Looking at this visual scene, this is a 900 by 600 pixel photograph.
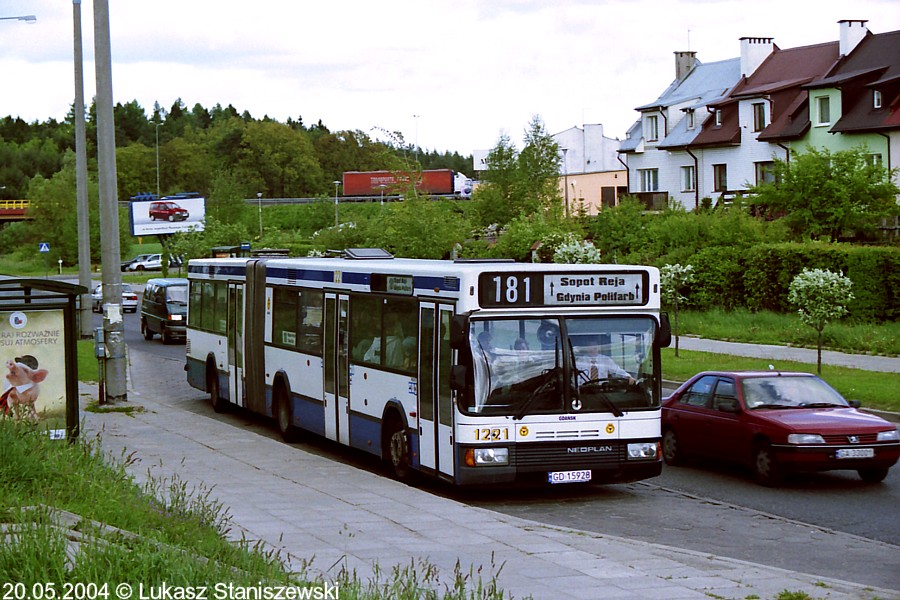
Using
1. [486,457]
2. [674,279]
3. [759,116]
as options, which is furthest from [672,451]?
[759,116]

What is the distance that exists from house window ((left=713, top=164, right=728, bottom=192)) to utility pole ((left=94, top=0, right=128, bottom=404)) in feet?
156

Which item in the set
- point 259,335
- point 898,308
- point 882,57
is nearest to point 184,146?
point 882,57

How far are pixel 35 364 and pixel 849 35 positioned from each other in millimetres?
52674

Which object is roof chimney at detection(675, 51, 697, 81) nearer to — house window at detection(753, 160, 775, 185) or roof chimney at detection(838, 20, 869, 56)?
house window at detection(753, 160, 775, 185)

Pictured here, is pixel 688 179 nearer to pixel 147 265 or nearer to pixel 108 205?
pixel 108 205

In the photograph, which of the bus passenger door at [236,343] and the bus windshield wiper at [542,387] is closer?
the bus windshield wiper at [542,387]

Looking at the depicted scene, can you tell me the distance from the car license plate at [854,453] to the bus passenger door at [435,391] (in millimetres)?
4633

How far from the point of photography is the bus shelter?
15.5 metres

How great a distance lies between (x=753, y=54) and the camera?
67875mm

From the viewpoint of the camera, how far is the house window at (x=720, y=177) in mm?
65562

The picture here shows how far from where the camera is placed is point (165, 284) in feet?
145

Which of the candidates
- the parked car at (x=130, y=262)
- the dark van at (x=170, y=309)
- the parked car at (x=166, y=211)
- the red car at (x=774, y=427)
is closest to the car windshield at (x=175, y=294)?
the dark van at (x=170, y=309)

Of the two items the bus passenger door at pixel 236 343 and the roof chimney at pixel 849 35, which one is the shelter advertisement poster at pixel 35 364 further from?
the roof chimney at pixel 849 35

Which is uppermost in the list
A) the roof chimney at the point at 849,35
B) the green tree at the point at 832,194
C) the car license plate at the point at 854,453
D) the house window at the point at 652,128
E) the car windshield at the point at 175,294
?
the roof chimney at the point at 849,35
